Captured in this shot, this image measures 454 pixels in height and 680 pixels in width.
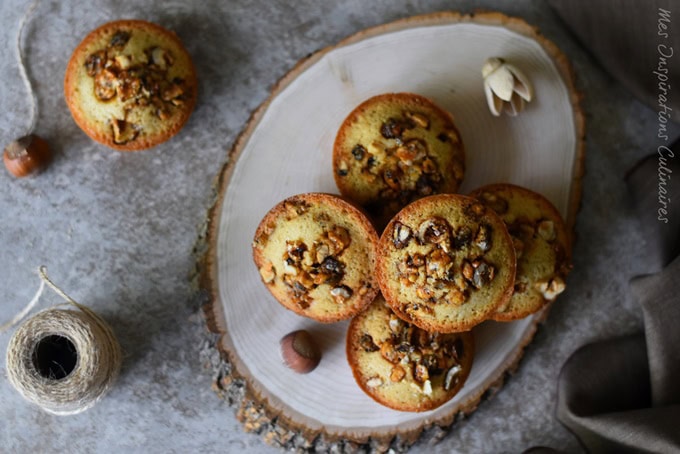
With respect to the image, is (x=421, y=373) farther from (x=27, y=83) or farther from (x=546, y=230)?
(x=27, y=83)

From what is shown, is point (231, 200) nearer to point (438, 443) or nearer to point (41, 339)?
point (41, 339)

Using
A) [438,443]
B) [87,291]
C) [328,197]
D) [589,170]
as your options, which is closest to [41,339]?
[87,291]

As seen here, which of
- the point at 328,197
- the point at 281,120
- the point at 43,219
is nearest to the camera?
the point at 328,197

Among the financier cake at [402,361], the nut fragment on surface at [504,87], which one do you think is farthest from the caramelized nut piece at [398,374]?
the nut fragment on surface at [504,87]

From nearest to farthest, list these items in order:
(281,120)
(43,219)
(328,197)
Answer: (328,197) < (281,120) < (43,219)

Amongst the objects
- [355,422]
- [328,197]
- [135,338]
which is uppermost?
[328,197]

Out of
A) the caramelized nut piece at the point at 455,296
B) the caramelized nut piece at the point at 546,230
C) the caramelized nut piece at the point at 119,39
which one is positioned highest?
the caramelized nut piece at the point at 119,39

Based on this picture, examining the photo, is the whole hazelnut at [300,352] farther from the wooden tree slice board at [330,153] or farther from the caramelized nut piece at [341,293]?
the caramelized nut piece at [341,293]
